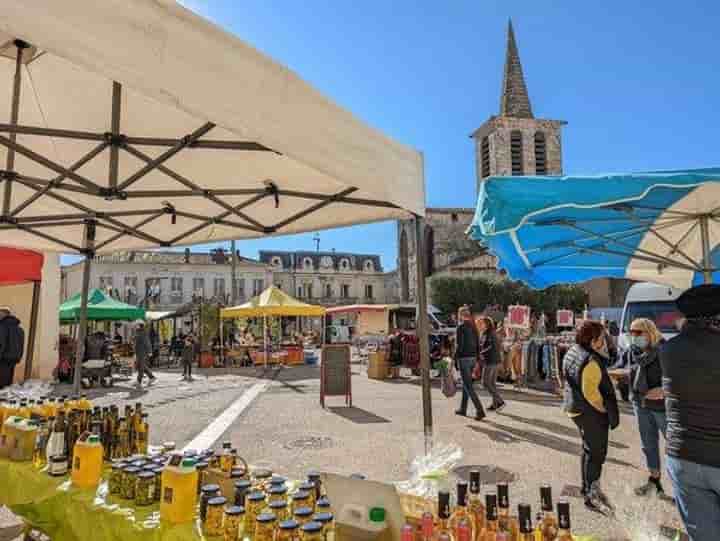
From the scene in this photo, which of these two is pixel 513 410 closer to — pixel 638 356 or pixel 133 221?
pixel 638 356

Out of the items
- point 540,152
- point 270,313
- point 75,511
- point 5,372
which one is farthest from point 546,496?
point 540,152

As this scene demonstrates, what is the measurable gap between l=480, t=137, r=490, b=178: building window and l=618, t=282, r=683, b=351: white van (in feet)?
148

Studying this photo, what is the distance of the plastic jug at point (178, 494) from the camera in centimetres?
209

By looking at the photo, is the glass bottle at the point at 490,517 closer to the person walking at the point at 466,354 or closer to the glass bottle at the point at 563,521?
the glass bottle at the point at 563,521

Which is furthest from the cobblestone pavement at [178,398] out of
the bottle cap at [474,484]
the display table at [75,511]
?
the bottle cap at [474,484]

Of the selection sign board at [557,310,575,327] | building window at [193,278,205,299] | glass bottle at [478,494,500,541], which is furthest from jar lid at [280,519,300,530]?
building window at [193,278,205,299]

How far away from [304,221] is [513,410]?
665 centimetres

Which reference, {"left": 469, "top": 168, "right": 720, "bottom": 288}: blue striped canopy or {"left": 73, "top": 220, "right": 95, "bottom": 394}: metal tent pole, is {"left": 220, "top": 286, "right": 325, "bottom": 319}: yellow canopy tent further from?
{"left": 469, "top": 168, "right": 720, "bottom": 288}: blue striped canopy

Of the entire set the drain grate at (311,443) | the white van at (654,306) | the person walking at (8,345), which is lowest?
the drain grate at (311,443)

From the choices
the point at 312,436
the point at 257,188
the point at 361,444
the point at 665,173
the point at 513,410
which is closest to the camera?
the point at 665,173

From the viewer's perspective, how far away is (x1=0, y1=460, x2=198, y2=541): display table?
6.86 ft

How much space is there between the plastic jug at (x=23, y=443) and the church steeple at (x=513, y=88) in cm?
5767

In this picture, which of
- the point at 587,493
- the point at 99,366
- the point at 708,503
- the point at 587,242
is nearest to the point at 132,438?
the point at 708,503

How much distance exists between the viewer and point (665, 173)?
320 cm
